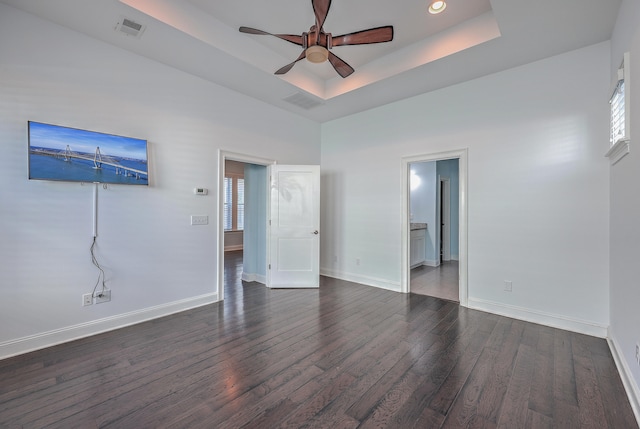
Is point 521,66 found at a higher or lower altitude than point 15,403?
higher

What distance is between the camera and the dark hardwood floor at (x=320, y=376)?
1703mm

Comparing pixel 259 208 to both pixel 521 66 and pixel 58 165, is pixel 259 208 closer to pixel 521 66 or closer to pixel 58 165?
pixel 58 165

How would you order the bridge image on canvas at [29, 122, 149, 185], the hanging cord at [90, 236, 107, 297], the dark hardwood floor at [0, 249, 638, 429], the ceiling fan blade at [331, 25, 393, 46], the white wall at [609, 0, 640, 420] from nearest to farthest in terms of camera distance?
1. the dark hardwood floor at [0, 249, 638, 429]
2. the white wall at [609, 0, 640, 420]
3. the ceiling fan blade at [331, 25, 393, 46]
4. the bridge image on canvas at [29, 122, 149, 185]
5. the hanging cord at [90, 236, 107, 297]

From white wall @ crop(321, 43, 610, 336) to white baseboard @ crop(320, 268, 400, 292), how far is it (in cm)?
5

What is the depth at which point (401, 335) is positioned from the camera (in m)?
2.83

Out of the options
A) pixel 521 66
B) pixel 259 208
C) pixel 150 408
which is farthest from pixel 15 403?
pixel 521 66

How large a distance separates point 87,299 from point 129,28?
2.75m

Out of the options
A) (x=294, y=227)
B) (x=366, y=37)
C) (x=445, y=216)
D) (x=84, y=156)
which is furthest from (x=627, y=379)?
(x=445, y=216)

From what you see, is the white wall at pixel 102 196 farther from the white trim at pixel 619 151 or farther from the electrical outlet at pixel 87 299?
the white trim at pixel 619 151

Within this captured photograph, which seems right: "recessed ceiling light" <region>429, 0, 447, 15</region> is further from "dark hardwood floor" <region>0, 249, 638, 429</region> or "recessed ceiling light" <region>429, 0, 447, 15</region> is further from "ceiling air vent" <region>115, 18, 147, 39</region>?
"dark hardwood floor" <region>0, 249, 638, 429</region>

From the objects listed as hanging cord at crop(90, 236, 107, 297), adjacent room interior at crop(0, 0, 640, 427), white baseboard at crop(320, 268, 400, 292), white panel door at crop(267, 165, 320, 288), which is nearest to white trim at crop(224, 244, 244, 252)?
white baseboard at crop(320, 268, 400, 292)

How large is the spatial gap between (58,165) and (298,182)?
295 cm

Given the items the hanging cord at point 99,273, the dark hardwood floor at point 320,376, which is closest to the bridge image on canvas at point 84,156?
the hanging cord at point 99,273

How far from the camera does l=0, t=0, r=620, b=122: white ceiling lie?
8.05 ft
